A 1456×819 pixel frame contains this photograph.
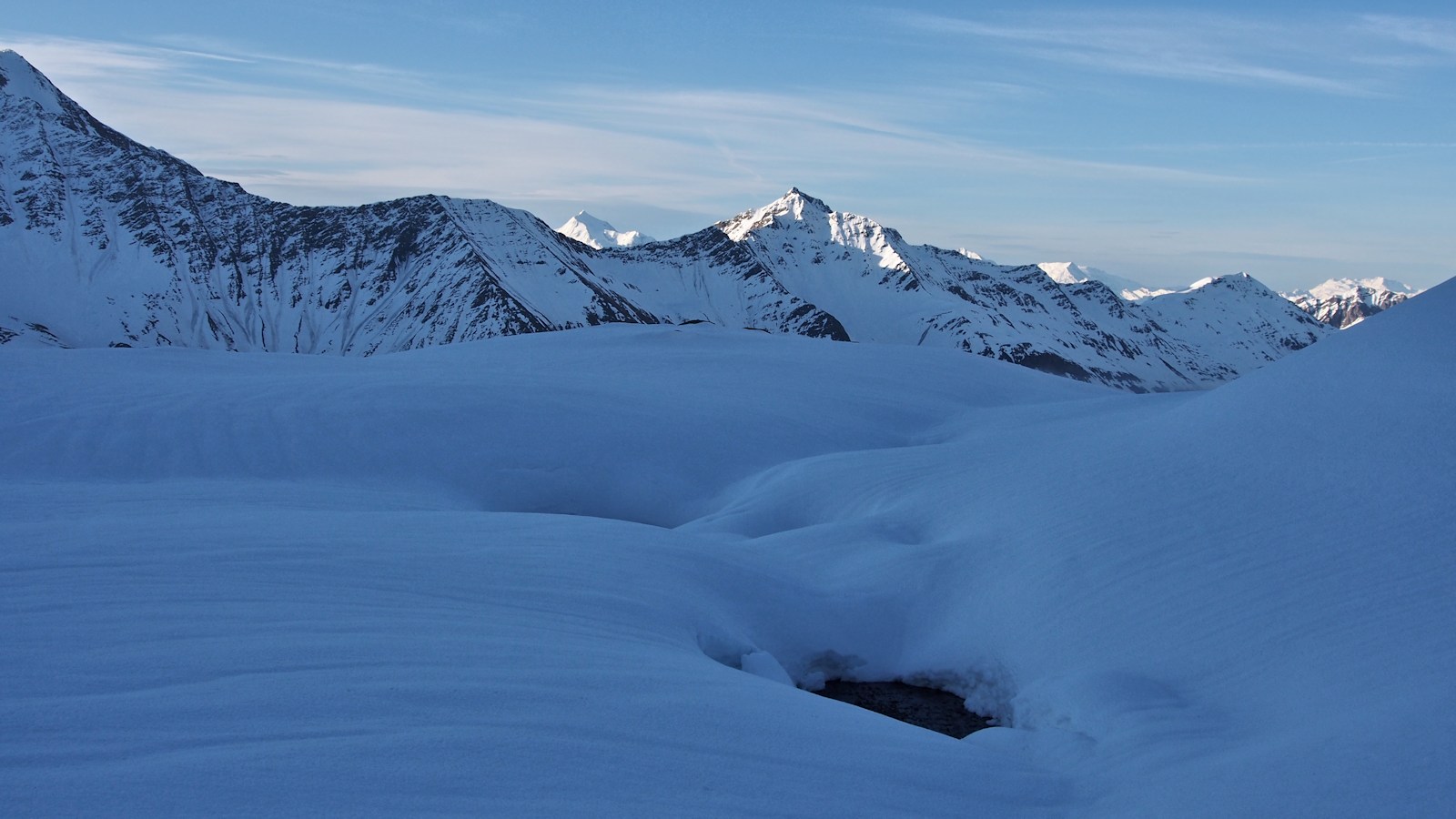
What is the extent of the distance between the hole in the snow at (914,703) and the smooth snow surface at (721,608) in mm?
197

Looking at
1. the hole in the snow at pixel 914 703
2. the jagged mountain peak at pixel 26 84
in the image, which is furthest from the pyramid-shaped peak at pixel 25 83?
the hole in the snow at pixel 914 703

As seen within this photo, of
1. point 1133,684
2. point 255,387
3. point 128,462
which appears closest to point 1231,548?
point 1133,684

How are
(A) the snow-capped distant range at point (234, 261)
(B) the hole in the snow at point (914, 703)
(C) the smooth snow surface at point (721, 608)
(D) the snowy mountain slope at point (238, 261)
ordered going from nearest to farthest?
1. (C) the smooth snow surface at point (721, 608)
2. (B) the hole in the snow at point (914, 703)
3. (A) the snow-capped distant range at point (234, 261)
4. (D) the snowy mountain slope at point (238, 261)

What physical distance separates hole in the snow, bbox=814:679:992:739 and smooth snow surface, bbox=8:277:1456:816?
0.64 ft

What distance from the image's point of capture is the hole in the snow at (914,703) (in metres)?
9.53

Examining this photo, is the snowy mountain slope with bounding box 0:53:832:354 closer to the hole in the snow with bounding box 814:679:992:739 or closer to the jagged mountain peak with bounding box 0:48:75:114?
the jagged mountain peak with bounding box 0:48:75:114

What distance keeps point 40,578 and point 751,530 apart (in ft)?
29.3

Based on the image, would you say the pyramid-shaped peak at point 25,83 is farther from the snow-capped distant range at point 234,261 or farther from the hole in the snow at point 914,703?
the hole in the snow at point 914,703

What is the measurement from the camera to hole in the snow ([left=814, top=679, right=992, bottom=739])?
9.53m

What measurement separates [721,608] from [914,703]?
226 centimetres

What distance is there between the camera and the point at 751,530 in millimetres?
14406

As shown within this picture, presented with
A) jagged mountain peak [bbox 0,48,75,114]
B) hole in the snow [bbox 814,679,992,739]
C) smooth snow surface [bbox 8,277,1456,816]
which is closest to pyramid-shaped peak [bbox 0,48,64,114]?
jagged mountain peak [bbox 0,48,75,114]

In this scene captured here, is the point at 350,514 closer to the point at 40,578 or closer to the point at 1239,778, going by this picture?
the point at 40,578

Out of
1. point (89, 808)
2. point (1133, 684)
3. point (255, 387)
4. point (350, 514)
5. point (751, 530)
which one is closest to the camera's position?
point (89, 808)
